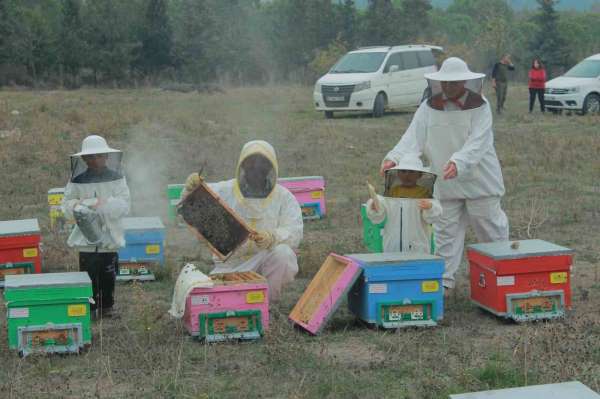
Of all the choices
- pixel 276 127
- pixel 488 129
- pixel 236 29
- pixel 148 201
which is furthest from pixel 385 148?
pixel 236 29

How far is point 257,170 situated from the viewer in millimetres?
5539

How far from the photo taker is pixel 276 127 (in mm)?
17016

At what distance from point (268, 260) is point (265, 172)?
0.56 meters

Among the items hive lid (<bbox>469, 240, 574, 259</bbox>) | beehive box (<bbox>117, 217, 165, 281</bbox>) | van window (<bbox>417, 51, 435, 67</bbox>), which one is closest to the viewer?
hive lid (<bbox>469, 240, 574, 259</bbox>)

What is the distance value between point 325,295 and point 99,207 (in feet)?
4.94

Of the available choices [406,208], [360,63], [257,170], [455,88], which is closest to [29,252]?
[257,170]

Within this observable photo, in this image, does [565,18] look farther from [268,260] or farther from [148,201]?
[268,260]

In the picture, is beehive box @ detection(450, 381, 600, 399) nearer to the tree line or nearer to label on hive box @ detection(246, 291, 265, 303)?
label on hive box @ detection(246, 291, 265, 303)

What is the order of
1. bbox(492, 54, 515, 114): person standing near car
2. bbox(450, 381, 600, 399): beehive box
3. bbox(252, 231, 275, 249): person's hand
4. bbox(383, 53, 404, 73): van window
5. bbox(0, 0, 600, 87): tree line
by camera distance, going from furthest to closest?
bbox(0, 0, 600, 87): tree line → bbox(383, 53, 404, 73): van window → bbox(492, 54, 515, 114): person standing near car → bbox(252, 231, 275, 249): person's hand → bbox(450, 381, 600, 399): beehive box

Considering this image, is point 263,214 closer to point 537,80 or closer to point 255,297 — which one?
point 255,297

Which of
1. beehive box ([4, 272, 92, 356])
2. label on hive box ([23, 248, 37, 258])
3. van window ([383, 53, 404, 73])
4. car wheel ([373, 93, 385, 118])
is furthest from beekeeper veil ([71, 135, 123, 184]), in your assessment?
van window ([383, 53, 404, 73])

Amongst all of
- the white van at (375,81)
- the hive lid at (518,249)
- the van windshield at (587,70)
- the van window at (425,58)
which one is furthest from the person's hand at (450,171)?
the van window at (425,58)

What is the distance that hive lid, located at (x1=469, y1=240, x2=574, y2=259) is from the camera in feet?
17.3

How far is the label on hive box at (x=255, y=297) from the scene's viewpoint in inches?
197
